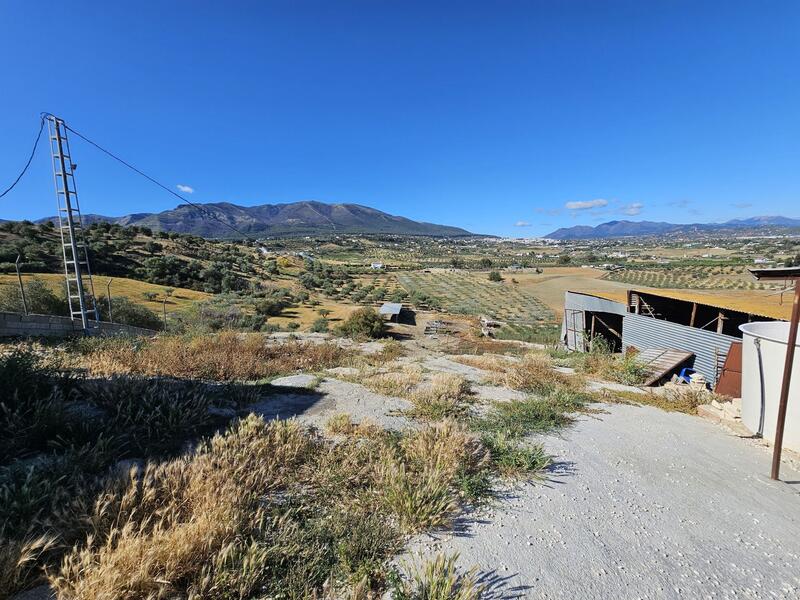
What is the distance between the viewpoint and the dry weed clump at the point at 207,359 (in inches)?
326

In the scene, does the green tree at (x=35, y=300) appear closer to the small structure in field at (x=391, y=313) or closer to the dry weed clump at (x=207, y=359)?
the dry weed clump at (x=207, y=359)

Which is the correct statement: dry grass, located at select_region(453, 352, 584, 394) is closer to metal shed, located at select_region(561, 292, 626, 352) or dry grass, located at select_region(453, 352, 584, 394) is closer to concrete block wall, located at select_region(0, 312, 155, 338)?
metal shed, located at select_region(561, 292, 626, 352)

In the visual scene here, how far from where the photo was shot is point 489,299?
5206cm

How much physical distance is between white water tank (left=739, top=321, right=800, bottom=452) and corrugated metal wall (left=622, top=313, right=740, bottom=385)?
629 centimetres

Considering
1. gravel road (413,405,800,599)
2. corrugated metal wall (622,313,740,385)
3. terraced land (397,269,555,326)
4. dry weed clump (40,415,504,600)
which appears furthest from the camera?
terraced land (397,269,555,326)

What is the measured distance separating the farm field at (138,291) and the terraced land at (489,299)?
25.9m

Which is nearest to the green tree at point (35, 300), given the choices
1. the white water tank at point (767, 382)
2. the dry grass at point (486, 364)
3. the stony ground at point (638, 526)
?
the stony ground at point (638, 526)

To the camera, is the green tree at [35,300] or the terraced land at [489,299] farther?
the terraced land at [489,299]

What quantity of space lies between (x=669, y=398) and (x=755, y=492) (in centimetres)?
536

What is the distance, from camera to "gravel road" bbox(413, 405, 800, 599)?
10.3ft

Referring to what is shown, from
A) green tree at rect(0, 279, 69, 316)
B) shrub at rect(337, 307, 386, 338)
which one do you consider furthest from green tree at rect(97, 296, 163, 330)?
shrub at rect(337, 307, 386, 338)

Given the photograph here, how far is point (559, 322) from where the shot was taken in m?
36.7

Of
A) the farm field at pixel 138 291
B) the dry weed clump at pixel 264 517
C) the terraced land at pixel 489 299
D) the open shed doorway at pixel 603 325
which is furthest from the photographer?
the terraced land at pixel 489 299

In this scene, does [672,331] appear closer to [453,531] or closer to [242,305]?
[453,531]
